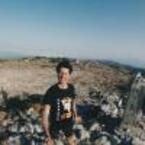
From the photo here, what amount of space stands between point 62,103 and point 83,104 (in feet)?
18.4

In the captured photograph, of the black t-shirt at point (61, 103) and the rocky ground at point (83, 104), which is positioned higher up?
the black t-shirt at point (61, 103)

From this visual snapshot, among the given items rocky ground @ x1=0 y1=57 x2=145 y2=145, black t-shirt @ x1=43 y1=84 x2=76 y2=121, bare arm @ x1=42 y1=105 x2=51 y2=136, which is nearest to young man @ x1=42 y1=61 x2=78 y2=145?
black t-shirt @ x1=43 y1=84 x2=76 y2=121

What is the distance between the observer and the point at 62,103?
8141 mm

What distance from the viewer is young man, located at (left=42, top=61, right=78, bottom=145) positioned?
7.99 metres

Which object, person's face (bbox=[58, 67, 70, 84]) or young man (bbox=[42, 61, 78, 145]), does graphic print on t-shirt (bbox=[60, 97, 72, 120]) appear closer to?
young man (bbox=[42, 61, 78, 145])

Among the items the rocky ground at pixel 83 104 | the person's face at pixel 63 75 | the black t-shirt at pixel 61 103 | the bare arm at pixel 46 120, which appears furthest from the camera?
the rocky ground at pixel 83 104

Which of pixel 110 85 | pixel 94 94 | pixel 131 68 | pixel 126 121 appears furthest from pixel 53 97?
pixel 131 68

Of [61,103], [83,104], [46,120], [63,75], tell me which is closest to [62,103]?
[61,103]

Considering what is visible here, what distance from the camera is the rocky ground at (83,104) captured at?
11.5m

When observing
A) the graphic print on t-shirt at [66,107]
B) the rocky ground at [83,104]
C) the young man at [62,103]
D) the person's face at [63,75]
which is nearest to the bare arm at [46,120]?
the young man at [62,103]

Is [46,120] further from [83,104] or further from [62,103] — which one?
[83,104]

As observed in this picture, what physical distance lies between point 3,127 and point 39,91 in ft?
9.70

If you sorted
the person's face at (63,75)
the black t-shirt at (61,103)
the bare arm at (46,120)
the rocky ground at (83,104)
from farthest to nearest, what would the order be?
the rocky ground at (83,104)
the black t-shirt at (61,103)
the person's face at (63,75)
the bare arm at (46,120)

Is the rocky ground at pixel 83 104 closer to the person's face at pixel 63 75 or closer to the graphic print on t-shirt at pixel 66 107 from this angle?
the graphic print on t-shirt at pixel 66 107
